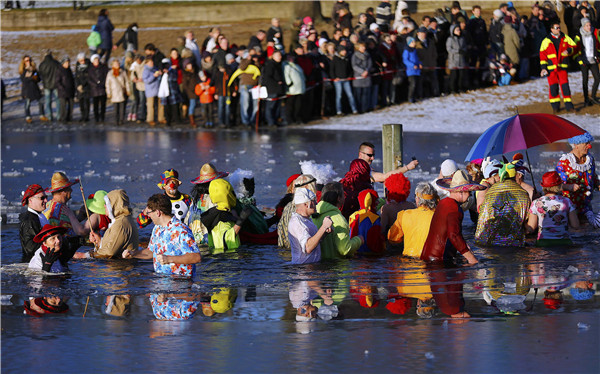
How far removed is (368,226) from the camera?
509 inches

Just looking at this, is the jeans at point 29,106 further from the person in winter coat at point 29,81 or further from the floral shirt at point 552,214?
the floral shirt at point 552,214

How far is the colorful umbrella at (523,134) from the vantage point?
→ 1390 centimetres

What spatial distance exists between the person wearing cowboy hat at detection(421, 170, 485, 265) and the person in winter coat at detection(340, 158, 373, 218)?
6.10ft

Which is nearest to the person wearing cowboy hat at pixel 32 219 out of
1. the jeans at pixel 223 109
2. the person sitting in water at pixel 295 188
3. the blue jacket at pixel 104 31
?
the person sitting in water at pixel 295 188

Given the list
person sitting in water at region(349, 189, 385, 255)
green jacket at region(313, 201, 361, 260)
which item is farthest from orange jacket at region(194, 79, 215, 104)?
green jacket at region(313, 201, 361, 260)

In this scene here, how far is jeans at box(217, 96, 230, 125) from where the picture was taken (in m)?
28.7

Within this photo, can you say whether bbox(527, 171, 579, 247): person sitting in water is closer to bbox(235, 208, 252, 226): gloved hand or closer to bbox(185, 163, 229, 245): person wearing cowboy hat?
bbox(235, 208, 252, 226): gloved hand

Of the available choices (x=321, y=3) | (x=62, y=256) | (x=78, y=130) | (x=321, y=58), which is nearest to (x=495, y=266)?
(x=62, y=256)

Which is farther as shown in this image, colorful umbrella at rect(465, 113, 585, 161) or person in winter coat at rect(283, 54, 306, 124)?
person in winter coat at rect(283, 54, 306, 124)

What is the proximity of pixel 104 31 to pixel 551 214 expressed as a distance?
1042 inches

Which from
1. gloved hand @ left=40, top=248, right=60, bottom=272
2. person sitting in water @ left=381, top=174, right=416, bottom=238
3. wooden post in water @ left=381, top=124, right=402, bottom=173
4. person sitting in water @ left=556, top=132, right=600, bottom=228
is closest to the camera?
gloved hand @ left=40, top=248, right=60, bottom=272

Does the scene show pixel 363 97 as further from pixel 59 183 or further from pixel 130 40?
pixel 59 183

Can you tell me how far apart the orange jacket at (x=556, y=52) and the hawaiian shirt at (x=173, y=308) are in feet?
58.4

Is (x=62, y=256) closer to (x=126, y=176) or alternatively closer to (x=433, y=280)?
Answer: (x=433, y=280)
